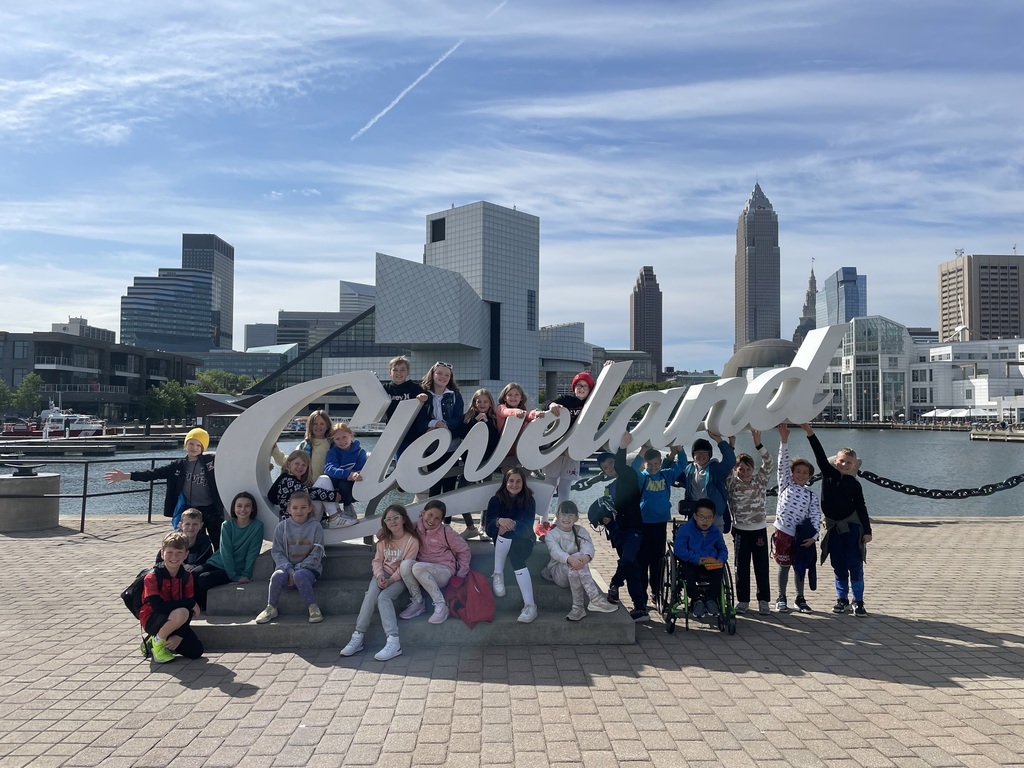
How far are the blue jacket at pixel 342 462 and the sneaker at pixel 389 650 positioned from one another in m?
1.89

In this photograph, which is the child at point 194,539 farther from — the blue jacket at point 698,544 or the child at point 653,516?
the blue jacket at point 698,544

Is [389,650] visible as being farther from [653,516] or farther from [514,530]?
[653,516]

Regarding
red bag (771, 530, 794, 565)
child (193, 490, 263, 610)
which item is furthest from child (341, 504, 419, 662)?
red bag (771, 530, 794, 565)

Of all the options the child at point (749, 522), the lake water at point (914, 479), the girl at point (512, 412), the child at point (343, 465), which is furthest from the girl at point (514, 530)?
the lake water at point (914, 479)

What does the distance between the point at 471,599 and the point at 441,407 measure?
92.4 inches

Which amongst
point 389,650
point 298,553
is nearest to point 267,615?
point 298,553

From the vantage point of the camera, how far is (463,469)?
24.1ft

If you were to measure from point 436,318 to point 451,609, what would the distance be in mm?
71871

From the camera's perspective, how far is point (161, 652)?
5.60 metres

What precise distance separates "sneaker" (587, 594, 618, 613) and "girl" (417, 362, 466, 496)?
212 cm

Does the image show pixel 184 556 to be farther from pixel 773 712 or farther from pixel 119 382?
pixel 119 382

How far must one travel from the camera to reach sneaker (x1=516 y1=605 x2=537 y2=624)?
6059mm

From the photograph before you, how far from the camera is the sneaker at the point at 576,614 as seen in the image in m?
6.12

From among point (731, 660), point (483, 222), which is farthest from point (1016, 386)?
point (731, 660)
